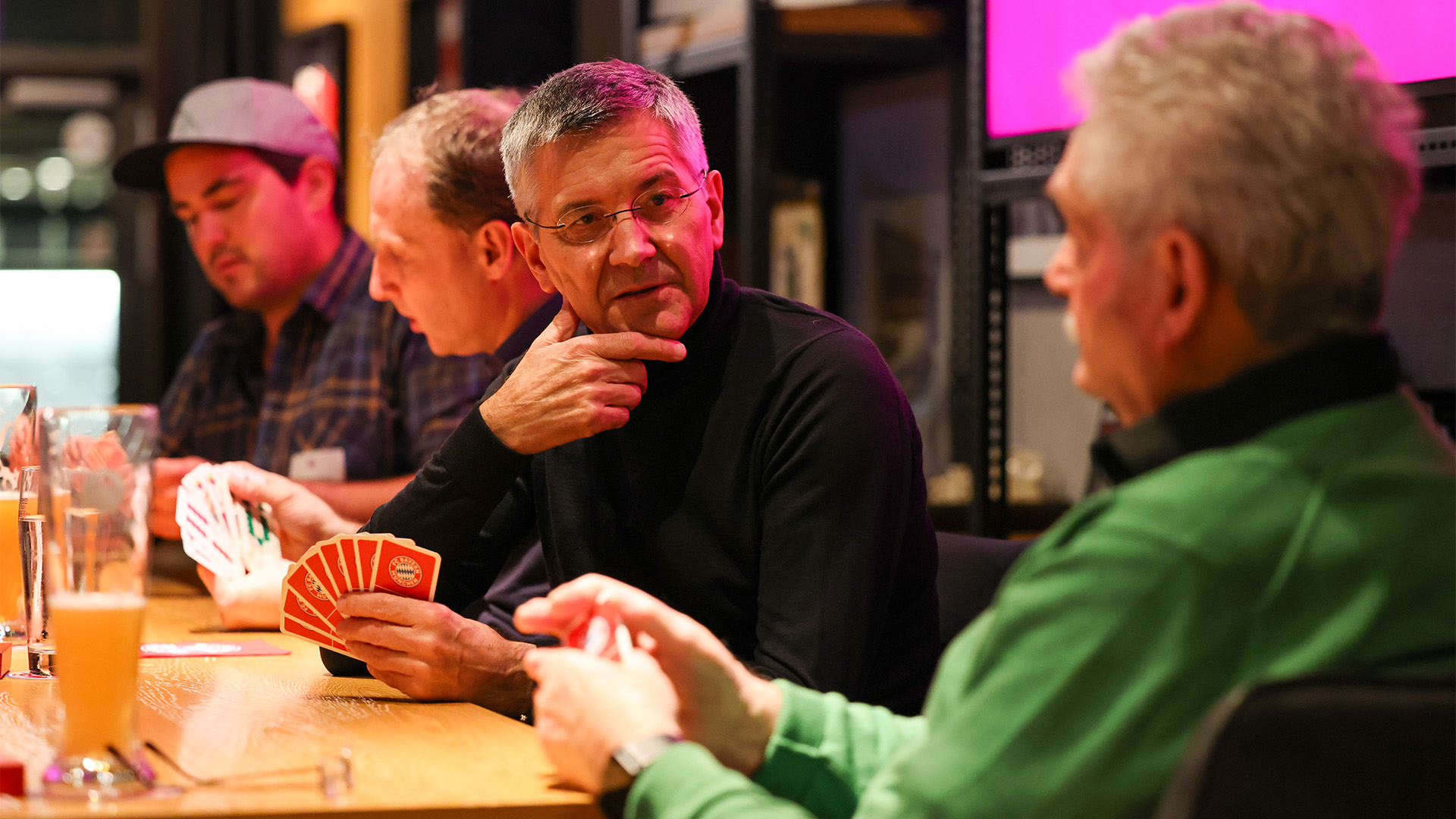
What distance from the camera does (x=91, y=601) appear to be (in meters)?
1.15

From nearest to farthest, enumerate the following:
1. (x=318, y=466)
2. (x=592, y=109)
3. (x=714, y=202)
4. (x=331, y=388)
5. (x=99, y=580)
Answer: (x=99, y=580), (x=592, y=109), (x=714, y=202), (x=318, y=466), (x=331, y=388)

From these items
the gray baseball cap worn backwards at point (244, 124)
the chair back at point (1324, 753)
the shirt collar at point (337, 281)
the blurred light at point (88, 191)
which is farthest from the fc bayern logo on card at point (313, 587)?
the blurred light at point (88, 191)

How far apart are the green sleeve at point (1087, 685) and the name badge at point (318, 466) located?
78.7 inches

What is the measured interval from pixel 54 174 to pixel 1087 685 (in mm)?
6011

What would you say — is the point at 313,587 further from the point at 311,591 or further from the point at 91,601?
the point at 91,601

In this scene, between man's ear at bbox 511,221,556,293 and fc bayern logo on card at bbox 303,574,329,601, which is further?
man's ear at bbox 511,221,556,293

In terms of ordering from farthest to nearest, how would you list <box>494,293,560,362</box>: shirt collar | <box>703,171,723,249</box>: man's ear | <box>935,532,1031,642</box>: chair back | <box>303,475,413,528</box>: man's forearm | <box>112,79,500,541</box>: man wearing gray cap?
<box>112,79,500,541</box>: man wearing gray cap
<box>303,475,413,528</box>: man's forearm
<box>494,293,560,362</box>: shirt collar
<box>935,532,1031,642</box>: chair back
<box>703,171,723,249</box>: man's ear

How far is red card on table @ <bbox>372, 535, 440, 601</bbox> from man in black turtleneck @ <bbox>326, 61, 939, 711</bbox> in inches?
0.7

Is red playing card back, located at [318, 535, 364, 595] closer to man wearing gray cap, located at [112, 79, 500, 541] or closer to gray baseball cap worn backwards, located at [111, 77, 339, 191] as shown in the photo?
man wearing gray cap, located at [112, 79, 500, 541]

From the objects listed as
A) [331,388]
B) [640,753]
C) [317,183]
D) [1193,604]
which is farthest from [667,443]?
[317,183]

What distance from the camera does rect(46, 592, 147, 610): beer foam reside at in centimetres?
Answer: 114

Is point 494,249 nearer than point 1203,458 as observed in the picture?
Result: No

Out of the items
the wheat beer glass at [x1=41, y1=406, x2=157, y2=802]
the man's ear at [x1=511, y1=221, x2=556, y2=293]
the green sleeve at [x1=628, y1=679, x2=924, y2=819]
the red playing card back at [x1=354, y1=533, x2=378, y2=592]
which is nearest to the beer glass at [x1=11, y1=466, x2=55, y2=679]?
the red playing card back at [x1=354, y1=533, x2=378, y2=592]

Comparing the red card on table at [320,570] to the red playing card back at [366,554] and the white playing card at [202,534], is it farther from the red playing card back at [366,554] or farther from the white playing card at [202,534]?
the white playing card at [202,534]
